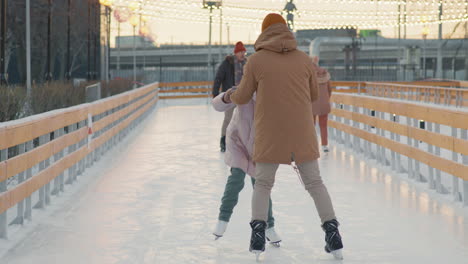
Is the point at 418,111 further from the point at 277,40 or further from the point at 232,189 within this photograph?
the point at 277,40

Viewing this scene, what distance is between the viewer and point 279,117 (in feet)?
25.4

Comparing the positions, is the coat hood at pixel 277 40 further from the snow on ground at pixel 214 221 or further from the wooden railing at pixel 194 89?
the wooden railing at pixel 194 89

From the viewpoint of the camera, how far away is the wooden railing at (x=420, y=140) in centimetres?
1117

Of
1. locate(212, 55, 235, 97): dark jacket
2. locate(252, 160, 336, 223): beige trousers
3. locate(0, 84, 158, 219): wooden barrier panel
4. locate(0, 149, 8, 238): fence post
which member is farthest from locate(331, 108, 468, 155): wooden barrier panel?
locate(0, 149, 8, 238): fence post

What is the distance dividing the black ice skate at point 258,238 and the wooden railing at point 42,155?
2.04 meters

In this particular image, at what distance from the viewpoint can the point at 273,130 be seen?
7.75m

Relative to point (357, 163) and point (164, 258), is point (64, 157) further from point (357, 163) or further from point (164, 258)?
point (357, 163)

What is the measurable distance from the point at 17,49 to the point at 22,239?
64257 millimetres

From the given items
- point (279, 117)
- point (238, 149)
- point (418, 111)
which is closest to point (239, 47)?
point (418, 111)

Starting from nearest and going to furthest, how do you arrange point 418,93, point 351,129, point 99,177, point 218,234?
point 218,234 < point 99,177 < point 351,129 < point 418,93

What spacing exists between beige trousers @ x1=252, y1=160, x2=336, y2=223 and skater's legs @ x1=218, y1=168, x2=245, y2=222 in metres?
0.60

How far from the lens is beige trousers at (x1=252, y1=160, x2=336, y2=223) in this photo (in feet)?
25.8

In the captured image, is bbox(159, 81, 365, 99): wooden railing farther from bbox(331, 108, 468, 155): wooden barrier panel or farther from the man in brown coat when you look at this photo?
the man in brown coat

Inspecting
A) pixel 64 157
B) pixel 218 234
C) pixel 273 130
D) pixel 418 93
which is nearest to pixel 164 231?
pixel 218 234
